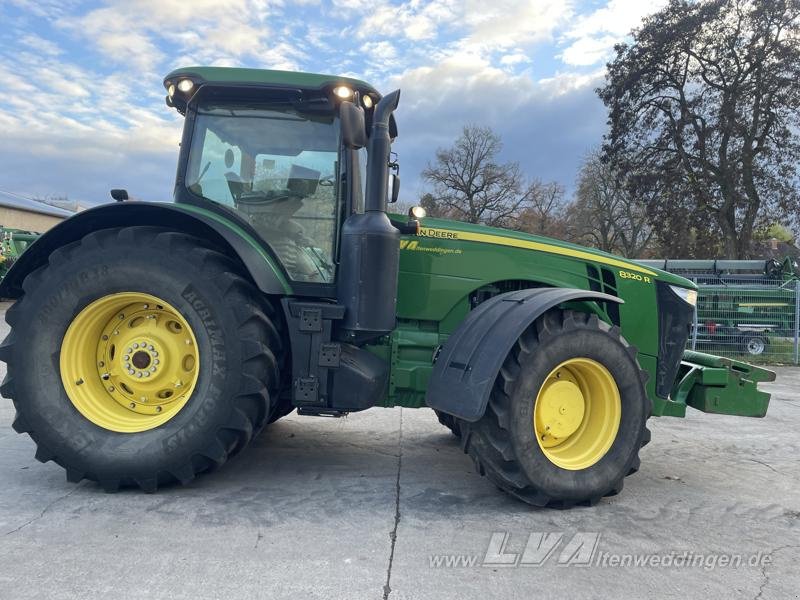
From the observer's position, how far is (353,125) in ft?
10.7

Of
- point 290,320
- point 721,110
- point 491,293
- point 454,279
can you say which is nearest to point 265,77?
point 290,320

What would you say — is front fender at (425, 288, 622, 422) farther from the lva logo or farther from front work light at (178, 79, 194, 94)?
front work light at (178, 79, 194, 94)

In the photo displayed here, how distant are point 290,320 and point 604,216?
1435 inches

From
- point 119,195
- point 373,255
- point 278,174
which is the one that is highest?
point 278,174

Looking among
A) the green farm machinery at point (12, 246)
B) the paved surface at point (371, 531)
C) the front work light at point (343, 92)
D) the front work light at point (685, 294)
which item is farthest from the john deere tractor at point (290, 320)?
the green farm machinery at point (12, 246)

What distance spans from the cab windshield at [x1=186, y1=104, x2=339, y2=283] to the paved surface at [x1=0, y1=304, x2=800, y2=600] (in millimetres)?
1338

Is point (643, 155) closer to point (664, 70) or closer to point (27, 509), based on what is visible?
point (664, 70)

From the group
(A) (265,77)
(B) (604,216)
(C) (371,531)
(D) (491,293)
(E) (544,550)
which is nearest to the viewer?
(E) (544,550)

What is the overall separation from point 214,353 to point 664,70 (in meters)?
23.6

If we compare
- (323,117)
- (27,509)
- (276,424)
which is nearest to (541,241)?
(323,117)

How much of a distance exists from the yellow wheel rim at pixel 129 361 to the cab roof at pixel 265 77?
1.38 meters

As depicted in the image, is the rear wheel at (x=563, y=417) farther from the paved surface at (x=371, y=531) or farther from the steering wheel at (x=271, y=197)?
the steering wheel at (x=271, y=197)

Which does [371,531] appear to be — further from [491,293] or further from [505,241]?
[505,241]

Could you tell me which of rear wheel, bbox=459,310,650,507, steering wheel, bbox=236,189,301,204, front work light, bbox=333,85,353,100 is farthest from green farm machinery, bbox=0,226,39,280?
rear wheel, bbox=459,310,650,507
